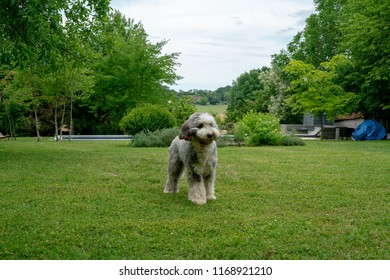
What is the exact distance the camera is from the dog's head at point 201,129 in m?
6.04

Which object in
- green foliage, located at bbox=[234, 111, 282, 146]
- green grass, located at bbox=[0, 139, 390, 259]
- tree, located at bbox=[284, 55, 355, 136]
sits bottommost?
green grass, located at bbox=[0, 139, 390, 259]

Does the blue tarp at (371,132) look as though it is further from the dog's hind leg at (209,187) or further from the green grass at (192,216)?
the dog's hind leg at (209,187)

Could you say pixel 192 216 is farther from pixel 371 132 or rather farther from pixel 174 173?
pixel 371 132

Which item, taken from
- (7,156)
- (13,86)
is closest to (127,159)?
(7,156)

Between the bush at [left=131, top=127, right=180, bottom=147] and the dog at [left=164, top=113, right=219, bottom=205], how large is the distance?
35.3ft

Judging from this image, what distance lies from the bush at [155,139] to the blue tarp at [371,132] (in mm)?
14582

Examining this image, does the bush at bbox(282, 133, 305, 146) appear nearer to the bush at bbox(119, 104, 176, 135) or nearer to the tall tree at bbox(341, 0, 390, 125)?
the bush at bbox(119, 104, 176, 135)

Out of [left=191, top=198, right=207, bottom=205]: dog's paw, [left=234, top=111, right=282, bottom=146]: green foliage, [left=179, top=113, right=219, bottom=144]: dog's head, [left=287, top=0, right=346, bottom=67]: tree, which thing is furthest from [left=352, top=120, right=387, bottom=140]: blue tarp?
[left=179, top=113, right=219, bottom=144]: dog's head

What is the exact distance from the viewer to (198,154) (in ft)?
21.1

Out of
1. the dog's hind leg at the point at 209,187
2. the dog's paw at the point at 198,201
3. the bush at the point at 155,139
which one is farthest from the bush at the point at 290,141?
the dog's paw at the point at 198,201

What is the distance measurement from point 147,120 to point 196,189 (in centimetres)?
1382

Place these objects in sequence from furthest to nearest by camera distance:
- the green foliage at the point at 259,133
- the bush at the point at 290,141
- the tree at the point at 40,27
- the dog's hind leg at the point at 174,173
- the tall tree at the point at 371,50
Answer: the tall tree at the point at 371,50
the bush at the point at 290,141
the green foliage at the point at 259,133
the tree at the point at 40,27
the dog's hind leg at the point at 174,173

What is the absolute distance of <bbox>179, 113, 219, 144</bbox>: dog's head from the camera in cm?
604

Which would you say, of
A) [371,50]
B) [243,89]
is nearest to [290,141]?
[371,50]
